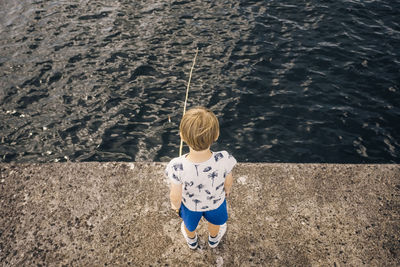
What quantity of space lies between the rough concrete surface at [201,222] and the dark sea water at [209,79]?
160 cm

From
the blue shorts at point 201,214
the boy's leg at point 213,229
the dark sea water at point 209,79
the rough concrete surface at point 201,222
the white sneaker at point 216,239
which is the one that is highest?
the blue shorts at point 201,214

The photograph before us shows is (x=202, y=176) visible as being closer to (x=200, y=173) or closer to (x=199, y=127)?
(x=200, y=173)

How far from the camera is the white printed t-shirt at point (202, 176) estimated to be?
6.62 ft

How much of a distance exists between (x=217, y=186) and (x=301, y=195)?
4.59ft

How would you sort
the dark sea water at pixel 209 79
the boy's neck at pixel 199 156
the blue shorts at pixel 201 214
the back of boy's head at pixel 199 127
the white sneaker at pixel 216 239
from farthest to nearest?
the dark sea water at pixel 209 79
the white sneaker at pixel 216 239
the blue shorts at pixel 201 214
the boy's neck at pixel 199 156
the back of boy's head at pixel 199 127

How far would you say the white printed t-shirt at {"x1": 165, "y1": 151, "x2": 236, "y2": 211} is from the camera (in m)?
2.02

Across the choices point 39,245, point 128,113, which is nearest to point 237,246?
point 39,245

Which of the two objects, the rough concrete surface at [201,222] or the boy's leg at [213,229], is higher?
the boy's leg at [213,229]

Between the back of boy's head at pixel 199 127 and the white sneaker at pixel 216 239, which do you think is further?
the white sneaker at pixel 216 239

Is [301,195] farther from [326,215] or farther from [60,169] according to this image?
[60,169]

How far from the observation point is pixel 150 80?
6.39 metres

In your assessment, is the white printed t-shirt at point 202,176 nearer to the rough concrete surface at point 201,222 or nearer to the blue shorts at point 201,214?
the blue shorts at point 201,214

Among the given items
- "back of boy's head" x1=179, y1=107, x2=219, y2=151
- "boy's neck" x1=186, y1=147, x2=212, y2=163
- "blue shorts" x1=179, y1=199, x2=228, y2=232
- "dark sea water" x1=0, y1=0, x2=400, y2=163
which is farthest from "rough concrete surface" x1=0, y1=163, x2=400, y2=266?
"dark sea water" x1=0, y1=0, x2=400, y2=163

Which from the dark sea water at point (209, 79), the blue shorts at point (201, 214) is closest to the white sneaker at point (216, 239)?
the blue shorts at point (201, 214)
